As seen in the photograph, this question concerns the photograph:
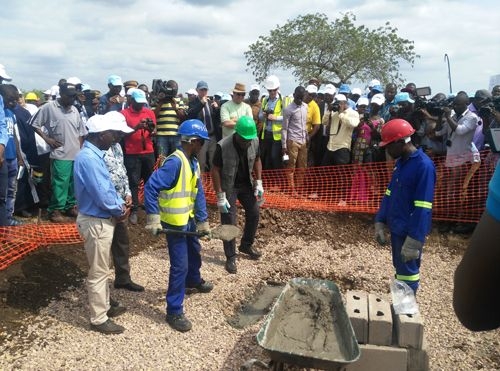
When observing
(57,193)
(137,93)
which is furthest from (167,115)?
(57,193)

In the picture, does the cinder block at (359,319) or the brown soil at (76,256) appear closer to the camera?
the cinder block at (359,319)

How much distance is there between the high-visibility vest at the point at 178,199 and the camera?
14.4 ft

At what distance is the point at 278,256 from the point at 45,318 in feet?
10.6

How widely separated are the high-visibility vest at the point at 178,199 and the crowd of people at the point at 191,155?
0.04 feet

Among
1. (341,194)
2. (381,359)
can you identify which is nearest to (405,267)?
(381,359)

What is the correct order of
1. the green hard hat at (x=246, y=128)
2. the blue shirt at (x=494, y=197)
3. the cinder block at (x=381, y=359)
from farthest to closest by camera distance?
the green hard hat at (x=246, y=128)
the cinder block at (x=381, y=359)
the blue shirt at (x=494, y=197)

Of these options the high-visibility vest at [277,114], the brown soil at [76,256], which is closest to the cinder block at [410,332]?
the brown soil at [76,256]

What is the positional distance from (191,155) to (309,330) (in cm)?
205

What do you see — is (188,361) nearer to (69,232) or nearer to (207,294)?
(207,294)

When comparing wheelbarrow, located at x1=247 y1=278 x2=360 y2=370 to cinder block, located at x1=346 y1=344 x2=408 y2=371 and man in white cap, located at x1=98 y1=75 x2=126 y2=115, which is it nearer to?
cinder block, located at x1=346 y1=344 x2=408 y2=371

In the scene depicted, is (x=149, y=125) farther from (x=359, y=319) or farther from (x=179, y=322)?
(x=359, y=319)

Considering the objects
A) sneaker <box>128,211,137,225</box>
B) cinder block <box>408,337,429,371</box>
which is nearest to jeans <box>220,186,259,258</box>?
sneaker <box>128,211,137,225</box>

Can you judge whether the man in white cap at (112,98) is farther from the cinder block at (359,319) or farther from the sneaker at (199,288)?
the cinder block at (359,319)

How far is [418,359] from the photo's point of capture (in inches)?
135
